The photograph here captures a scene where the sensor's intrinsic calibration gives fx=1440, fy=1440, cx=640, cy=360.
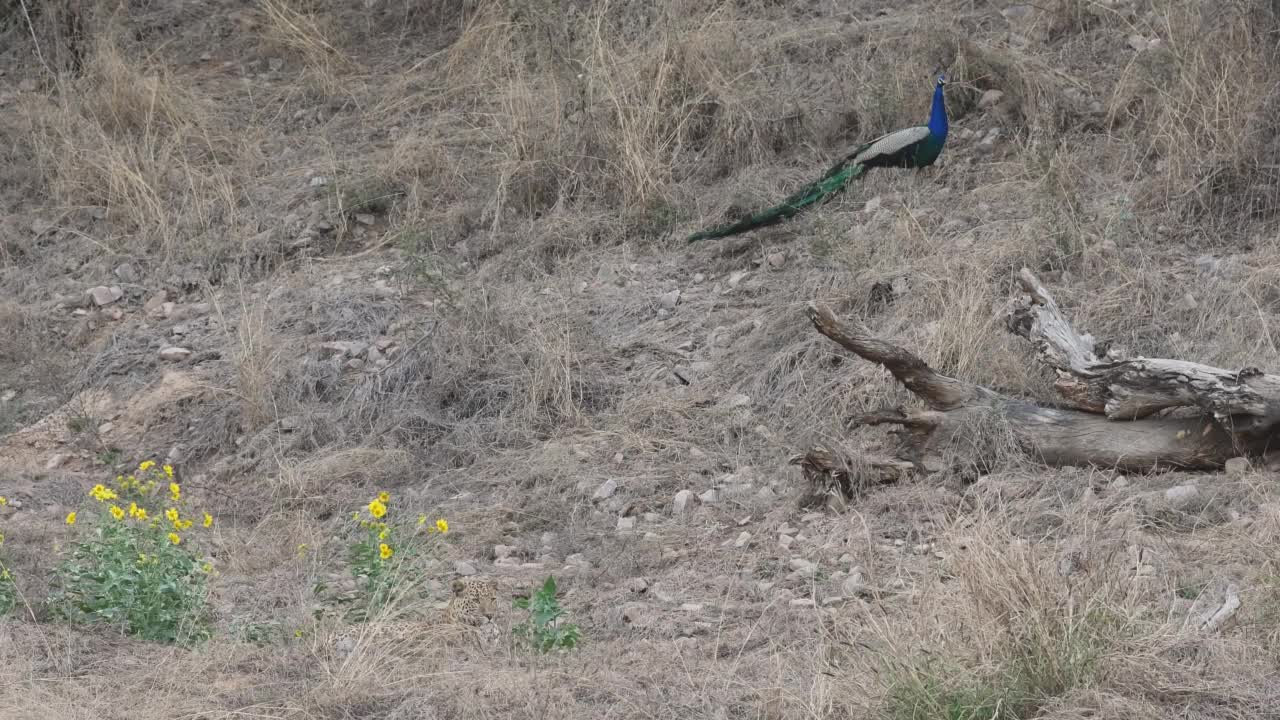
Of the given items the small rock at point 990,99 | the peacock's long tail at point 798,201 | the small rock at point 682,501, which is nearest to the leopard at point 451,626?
the small rock at point 682,501

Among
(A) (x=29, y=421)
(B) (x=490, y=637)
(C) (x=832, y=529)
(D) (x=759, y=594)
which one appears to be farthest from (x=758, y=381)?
(A) (x=29, y=421)

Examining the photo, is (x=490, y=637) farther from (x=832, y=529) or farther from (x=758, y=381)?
(x=758, y=381)

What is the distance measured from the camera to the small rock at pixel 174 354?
5.92 meters

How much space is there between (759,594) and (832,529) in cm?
41

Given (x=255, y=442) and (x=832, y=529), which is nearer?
(x=832, y=529)

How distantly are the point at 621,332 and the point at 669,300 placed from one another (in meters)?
0.28

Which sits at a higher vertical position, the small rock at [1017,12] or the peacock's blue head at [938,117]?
the small rock at [1017,12]

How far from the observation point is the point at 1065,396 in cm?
409

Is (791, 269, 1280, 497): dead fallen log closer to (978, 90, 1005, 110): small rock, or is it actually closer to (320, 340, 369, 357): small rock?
(320, 340, 369, 357): small rock

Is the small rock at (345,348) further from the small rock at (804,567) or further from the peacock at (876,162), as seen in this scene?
the small rock at (804,567)

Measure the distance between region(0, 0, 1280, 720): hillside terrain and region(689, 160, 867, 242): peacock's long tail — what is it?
7cm

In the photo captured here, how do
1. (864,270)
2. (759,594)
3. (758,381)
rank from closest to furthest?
(759,594)
(758,381)
(864,270)

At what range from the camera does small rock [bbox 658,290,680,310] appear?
5.72 m

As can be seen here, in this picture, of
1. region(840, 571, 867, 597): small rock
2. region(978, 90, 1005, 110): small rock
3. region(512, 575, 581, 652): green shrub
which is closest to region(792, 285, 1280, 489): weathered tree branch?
region(840, 571, 867, 597): small rock
